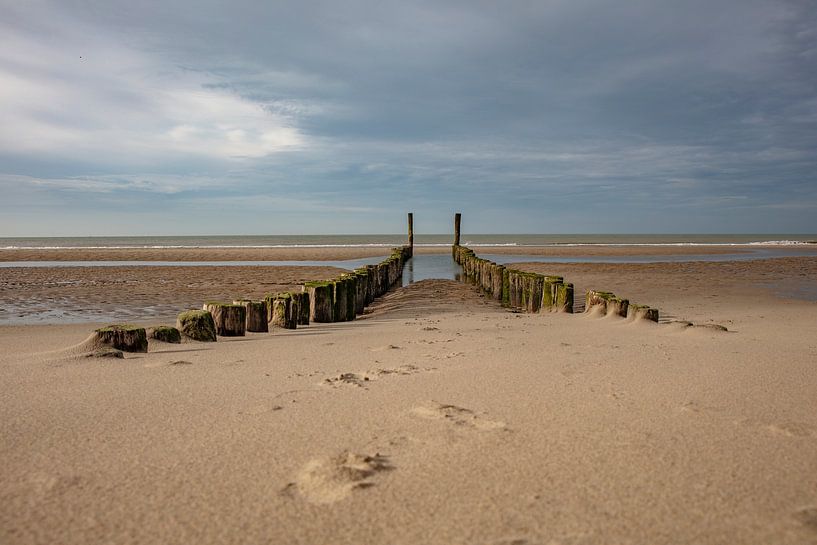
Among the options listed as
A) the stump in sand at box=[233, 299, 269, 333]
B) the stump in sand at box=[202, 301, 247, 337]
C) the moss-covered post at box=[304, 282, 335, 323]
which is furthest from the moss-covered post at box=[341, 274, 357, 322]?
the stump in sand at box=[202, 301, 247, 337]

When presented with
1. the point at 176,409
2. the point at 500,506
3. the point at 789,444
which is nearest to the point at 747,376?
the point at 789,444

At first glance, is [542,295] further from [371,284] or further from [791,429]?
[791,429]

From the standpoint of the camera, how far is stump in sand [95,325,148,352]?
4934 millimetres

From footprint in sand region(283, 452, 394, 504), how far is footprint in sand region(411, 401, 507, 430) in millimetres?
599

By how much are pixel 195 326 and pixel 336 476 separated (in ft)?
13.0

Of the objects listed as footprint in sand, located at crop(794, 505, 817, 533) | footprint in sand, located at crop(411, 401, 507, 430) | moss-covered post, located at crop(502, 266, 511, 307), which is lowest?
moss-covered post, located at crop(502, 266, 511, 307)

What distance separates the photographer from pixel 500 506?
7.03ft

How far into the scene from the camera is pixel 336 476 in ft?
7.84

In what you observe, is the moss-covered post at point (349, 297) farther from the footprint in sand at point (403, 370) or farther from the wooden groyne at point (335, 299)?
the footprint in sand at point (403, 370)

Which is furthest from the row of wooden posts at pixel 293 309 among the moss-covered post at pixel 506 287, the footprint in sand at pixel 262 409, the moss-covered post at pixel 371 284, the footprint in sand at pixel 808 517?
the footprint in sand at pixel 808 517

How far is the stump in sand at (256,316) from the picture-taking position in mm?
6738

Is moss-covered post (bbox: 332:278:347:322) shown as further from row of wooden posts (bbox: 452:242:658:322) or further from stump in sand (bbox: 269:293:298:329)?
row of wooden posts (bbox: 452:242:658:322)

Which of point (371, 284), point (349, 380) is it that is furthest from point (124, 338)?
point (371, 284)

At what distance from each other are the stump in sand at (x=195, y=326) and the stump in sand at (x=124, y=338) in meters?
0.70
